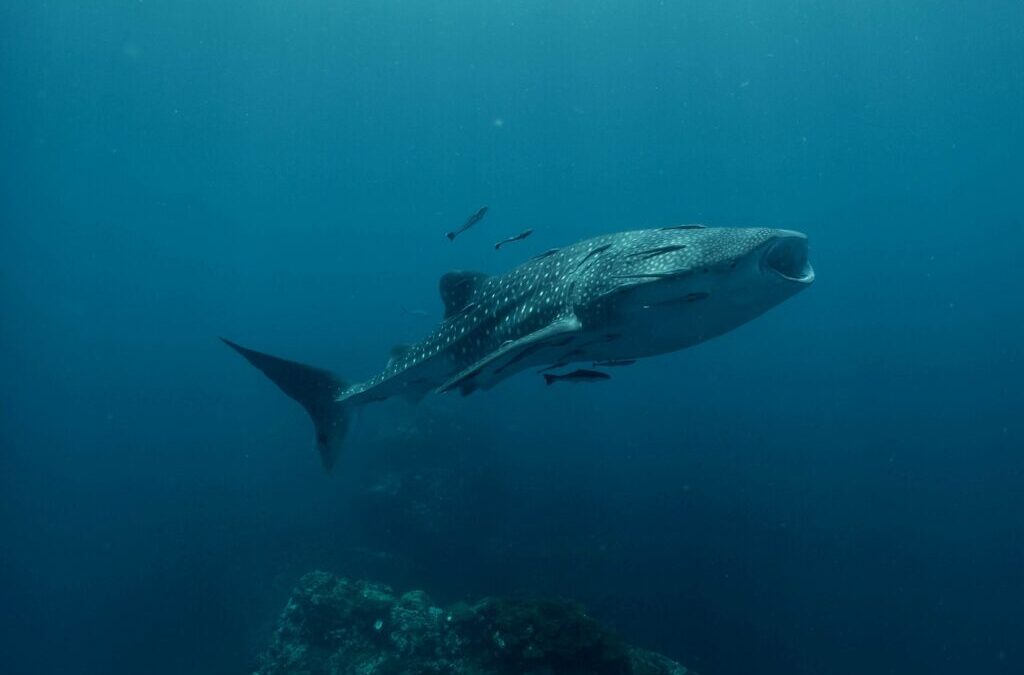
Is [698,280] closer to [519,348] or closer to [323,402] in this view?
[519,348]

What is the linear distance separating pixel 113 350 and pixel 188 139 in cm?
4158

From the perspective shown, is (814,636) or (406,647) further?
(814,636)

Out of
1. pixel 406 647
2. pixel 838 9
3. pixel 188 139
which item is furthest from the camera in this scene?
pixel 188 139

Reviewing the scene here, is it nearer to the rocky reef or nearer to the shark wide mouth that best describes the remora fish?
the shark wide mouth

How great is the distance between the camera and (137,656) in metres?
22.0

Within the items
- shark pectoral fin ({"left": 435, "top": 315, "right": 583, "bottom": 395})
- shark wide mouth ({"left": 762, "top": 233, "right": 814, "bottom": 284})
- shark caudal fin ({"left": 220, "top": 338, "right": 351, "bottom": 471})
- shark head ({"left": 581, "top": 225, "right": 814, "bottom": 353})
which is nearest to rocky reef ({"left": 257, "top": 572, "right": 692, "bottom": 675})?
shark caudal fin ({"left": 220, "top": 338, "right": 351, "bottom": 471})

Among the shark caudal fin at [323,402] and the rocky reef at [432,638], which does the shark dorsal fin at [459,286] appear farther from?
the rocky reef at [432,638]

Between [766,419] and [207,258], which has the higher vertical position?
[207,258]

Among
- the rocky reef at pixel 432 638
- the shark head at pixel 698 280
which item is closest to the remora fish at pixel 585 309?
the shark head at pixel 698 280

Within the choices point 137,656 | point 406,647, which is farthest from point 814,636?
point 137,656

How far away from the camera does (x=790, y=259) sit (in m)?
4.17

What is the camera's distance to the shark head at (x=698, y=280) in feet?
12.7

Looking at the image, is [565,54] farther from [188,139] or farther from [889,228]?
[889,228]

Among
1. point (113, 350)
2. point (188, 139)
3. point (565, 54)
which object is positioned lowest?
point (113, 350)
